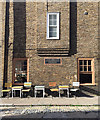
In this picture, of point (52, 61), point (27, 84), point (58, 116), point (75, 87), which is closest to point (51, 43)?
point (52, 61)

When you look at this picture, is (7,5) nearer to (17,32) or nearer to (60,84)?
(17,32)

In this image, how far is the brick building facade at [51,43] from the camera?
12125 mm

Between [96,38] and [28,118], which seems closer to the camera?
[28,118]

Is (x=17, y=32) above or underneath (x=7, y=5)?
underneath

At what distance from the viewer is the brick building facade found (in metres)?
12.1

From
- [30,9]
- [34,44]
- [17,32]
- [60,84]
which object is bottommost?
[60,84]

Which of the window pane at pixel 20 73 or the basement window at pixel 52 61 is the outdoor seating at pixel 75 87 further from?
the window pane at pixel 20 73

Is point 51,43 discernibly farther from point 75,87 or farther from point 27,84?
point 75,87

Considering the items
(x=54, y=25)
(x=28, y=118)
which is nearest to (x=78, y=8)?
(x=54, y=25)

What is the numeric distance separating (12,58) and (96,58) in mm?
6718

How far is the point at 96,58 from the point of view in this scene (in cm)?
1244

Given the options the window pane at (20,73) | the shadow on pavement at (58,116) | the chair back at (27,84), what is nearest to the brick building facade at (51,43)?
the window pane at (20,73)

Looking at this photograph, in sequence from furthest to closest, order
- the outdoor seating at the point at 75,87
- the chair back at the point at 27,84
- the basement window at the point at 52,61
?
the basement window at the point at 52,61 → the chair back at the point at 27,84 → the outdoor seating at the point at 75,87

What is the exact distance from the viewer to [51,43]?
12.1 metres
